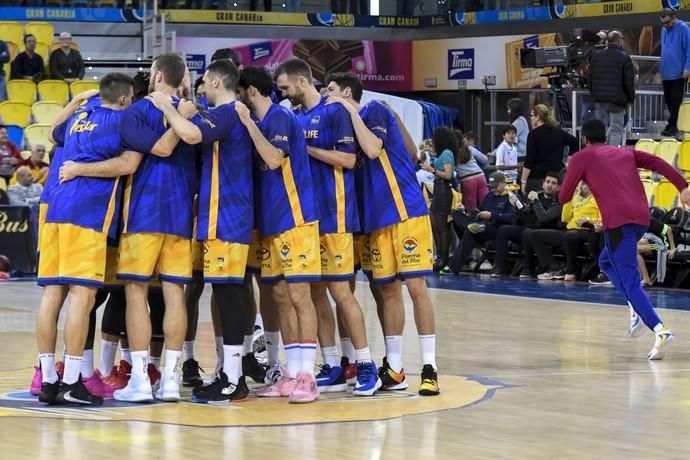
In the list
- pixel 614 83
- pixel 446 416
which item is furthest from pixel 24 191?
pixel 446 416

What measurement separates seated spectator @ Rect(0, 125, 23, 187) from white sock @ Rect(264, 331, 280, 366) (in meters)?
11.6

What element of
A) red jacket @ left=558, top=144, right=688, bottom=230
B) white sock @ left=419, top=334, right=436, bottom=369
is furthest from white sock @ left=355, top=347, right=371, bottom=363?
red jacket @ left=558, top=144, right=688, bottom=230

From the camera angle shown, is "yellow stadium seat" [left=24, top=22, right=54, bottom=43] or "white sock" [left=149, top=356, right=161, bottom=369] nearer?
"white sock" [left=149, top=356, right=161, bottom=369]

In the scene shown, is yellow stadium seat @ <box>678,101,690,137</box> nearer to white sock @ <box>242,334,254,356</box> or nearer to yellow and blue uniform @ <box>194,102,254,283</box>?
white sock @ <box>242,334,254,356</box>

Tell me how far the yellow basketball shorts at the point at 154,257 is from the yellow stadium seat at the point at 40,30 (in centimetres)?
1723

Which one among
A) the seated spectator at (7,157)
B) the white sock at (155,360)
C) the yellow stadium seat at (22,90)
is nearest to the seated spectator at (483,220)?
the seated spectator at (7,157)

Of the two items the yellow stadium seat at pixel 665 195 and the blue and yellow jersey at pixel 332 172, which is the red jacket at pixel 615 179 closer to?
the blue and yellow jersey at pixel 332 172

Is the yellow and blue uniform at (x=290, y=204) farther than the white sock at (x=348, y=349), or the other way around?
the white sock at (x=348, y=349)

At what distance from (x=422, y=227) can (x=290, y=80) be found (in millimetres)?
1120

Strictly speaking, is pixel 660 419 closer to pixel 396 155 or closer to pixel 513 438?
pixel 513 438

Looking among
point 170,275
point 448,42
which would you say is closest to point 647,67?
point 448,42

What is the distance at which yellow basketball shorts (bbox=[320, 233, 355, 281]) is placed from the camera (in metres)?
7.84

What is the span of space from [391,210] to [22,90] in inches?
622

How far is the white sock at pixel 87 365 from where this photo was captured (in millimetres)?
7879
